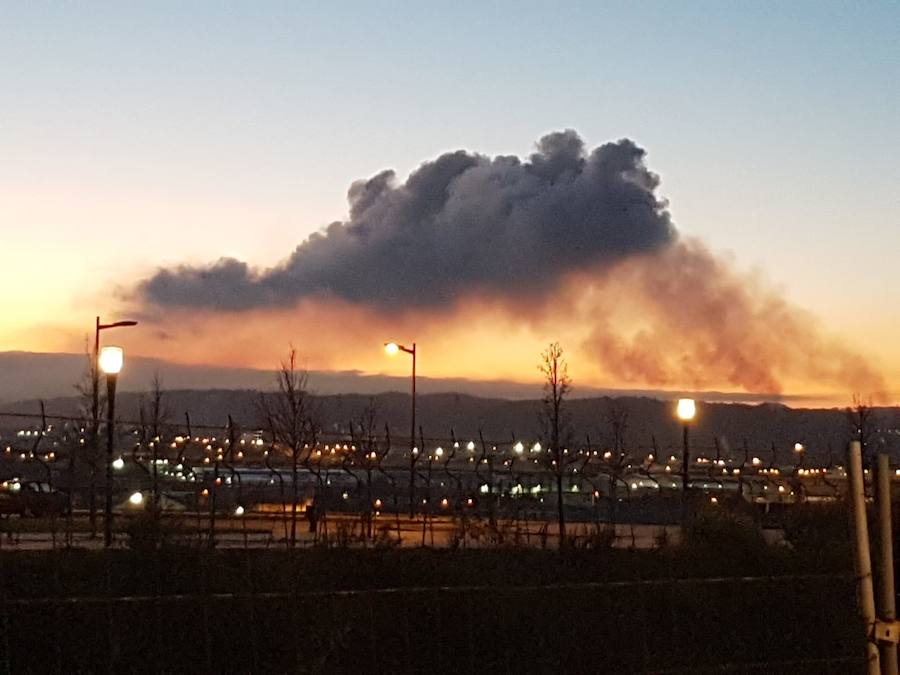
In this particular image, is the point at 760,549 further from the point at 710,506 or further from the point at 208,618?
the point at 208,618

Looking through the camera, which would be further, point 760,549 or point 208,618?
point 760,549

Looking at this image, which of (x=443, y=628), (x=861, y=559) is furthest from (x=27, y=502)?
(x=861, y=559)

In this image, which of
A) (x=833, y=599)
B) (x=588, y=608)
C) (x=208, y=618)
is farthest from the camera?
(x=833, y=599)

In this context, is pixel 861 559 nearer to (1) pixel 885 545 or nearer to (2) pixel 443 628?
(1) pixel 885 545

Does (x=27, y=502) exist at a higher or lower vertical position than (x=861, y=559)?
higher

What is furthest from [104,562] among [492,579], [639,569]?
[639,569]

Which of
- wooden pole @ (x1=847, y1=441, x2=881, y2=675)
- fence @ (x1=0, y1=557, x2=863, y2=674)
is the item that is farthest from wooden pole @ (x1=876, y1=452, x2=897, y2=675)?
fence @ (x1=0, y1=557, x2=863, y2=674)

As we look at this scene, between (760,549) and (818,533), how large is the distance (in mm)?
2639

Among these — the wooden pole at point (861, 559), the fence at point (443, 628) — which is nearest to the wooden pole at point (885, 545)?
the wooden pole at point (861, 559)

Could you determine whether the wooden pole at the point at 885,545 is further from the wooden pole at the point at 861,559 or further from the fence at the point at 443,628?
the fence at the point at 443,628

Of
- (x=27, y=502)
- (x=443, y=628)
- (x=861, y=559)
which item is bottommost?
(x=443, y=628)

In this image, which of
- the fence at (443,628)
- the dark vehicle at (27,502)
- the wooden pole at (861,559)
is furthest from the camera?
the dark vehicle at (27,502)

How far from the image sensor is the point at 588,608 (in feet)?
44.0

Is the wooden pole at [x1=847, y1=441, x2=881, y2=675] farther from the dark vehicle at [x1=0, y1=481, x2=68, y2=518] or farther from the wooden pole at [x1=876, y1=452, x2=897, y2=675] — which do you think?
the dark vehicle at [x1=0, y1=481, x2=68, y2=518]
